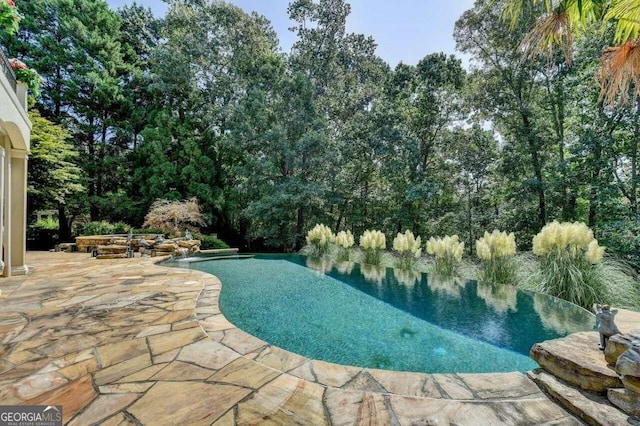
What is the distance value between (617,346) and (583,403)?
472 millimetres

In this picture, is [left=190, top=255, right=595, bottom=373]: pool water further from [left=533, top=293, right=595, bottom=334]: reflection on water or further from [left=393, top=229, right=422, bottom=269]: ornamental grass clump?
[left=393, top=229, right=422, bottom=269]: ornamental grass clump

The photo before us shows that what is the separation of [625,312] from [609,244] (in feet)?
16.1

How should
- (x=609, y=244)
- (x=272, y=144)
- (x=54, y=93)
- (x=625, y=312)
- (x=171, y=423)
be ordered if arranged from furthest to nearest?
1. (x=54, y=93)
2. (x=272, y=144)
3. (x=609, y=244)
4. (x=625, y=312)
5. (x=171, y=423)

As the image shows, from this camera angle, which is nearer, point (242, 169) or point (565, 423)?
point (565, 423)

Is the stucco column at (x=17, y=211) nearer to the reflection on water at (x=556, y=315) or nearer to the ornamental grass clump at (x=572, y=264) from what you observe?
the reflection on water at (x=556, y=315)

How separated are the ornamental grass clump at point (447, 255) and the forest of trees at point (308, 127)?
523 cm

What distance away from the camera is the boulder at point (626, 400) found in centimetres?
143

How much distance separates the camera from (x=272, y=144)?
12.0 m

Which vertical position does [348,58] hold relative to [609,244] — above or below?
above

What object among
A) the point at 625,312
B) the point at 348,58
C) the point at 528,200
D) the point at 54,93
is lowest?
the point at 625,312

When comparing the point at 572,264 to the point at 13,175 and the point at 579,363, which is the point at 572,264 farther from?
the point at 13,175

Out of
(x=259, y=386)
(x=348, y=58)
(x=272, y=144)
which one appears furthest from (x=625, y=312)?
(x=348, y=58)

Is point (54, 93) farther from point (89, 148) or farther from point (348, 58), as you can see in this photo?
point (348, 58)

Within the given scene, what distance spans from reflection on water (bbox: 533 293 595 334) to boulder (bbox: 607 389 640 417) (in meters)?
1.80
